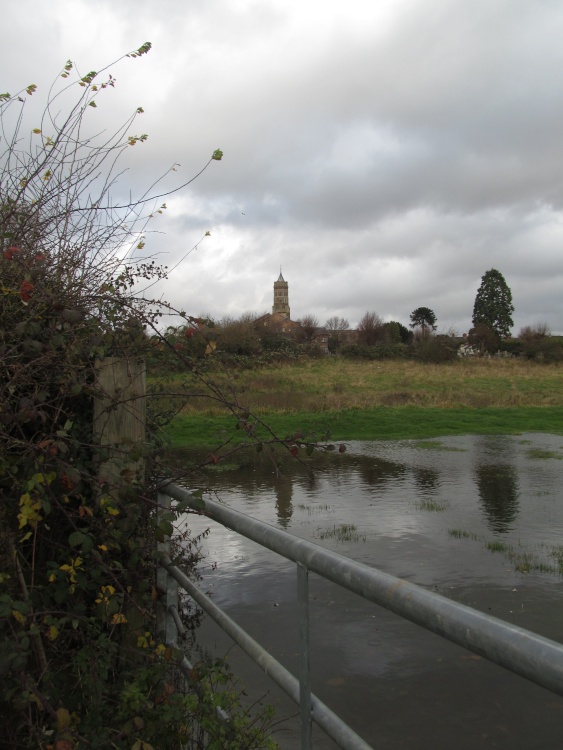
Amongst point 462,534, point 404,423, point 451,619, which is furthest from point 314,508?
point 404,423

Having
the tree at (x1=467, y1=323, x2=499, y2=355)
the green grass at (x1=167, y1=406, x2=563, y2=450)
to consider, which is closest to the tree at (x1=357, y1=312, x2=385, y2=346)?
the tree at (x1=467, y1=323, x2=499, y2=355)

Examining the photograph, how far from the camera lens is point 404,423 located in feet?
69.2

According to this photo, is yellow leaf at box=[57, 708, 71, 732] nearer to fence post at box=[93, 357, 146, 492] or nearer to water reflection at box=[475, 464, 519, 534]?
fence post at box=[93, 357, 146, 492]

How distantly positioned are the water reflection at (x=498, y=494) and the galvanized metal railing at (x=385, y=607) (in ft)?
21.8

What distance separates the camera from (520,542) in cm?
735

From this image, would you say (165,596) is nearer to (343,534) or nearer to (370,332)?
(343,534)

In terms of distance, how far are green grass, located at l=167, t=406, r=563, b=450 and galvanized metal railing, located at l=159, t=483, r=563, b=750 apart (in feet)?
48.7

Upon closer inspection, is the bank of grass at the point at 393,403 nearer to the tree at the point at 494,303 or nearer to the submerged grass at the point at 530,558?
the submerged grass at the point at 530,558

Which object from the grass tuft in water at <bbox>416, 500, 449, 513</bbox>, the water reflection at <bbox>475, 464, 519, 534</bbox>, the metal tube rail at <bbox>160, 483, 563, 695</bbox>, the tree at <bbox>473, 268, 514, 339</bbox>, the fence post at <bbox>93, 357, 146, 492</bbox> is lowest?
the water reflection at <bbox>475, 464, 519, 534</bbox>

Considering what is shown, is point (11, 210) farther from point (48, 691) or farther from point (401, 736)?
point (401, 736)

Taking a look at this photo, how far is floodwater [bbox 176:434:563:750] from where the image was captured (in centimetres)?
379

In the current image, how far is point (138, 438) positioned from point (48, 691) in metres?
1.07

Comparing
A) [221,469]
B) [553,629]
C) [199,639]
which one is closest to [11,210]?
[199,639]

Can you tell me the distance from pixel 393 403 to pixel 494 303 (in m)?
54.4
